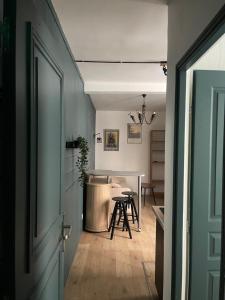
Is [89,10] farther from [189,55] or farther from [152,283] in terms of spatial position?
[152,283]

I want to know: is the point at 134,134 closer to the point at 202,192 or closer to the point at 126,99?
the point at 126,99

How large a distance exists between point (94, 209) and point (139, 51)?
2736 millimetres

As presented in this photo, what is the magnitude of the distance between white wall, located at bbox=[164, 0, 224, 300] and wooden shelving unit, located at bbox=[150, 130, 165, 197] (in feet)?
18.1

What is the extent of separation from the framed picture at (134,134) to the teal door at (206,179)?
5.82m

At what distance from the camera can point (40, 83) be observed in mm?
1192

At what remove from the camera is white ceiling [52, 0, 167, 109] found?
79.9 inches

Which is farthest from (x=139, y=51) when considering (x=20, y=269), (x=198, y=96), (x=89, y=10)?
(x=20, y=269)

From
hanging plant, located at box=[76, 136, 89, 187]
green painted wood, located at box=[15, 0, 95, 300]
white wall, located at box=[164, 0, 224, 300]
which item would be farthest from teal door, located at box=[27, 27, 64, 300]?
hanging plant, located at box=[76, 136, 89, 187]

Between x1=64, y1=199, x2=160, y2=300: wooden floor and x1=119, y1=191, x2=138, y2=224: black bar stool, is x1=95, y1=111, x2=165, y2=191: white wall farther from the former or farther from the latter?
x1=64, y1=199, x2=160, y2=300: wooden floor

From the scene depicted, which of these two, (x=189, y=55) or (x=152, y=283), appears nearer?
(x=189, y=55)

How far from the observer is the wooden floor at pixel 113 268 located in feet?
8.82

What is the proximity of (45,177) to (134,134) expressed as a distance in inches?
253

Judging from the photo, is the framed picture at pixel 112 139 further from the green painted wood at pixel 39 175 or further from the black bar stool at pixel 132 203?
the green painted wood at pixel 39 175

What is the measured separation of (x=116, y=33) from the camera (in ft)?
8.24
